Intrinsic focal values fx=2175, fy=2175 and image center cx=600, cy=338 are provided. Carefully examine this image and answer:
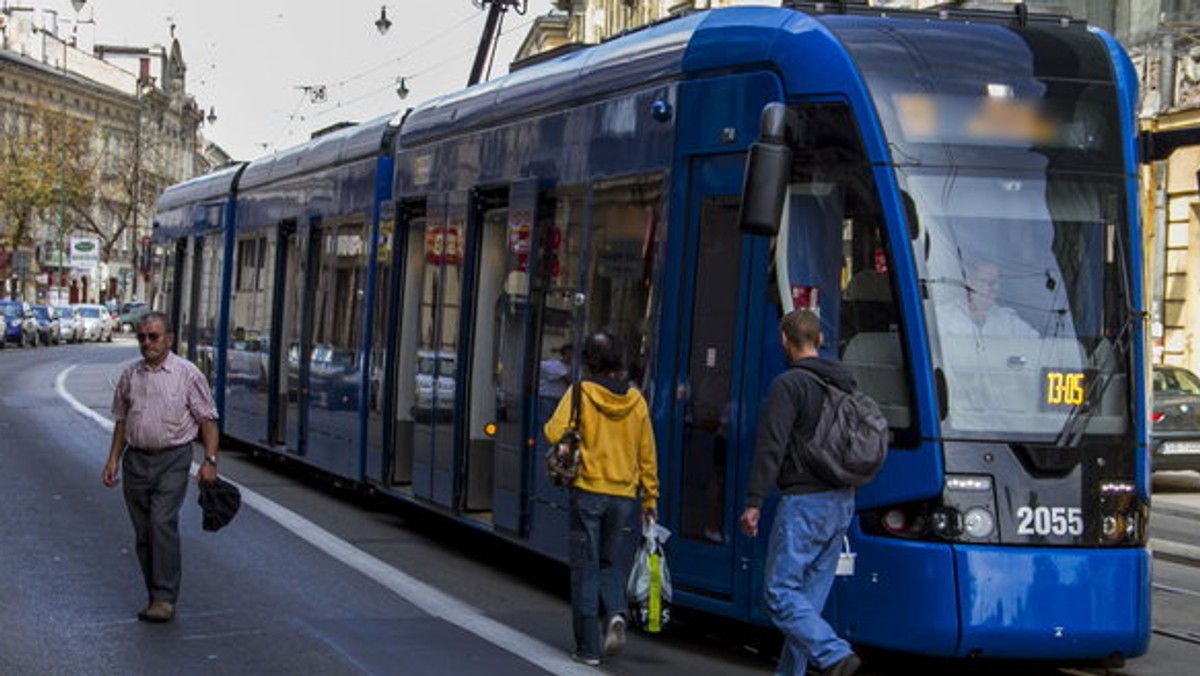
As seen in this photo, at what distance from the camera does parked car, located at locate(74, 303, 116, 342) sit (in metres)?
92.3

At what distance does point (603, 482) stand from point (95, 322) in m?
86.3

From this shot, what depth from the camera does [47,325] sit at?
8362 cm

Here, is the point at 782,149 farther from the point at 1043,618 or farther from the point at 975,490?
the point at 1043,618

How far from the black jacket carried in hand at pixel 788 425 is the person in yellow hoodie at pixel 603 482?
47.9 inches

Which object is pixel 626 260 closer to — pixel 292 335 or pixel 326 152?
pixel 326 152

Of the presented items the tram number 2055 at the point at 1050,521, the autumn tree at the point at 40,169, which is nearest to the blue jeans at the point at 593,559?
the tram number 2055 at the point at 1050,521

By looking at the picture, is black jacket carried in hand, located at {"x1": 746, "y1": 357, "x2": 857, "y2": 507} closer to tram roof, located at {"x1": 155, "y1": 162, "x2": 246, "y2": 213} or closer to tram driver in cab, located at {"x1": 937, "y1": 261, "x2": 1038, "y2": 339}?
tram driver in cab, located at {"x1": 937, "y1": 261, "x2": 1038, "y2": 339}

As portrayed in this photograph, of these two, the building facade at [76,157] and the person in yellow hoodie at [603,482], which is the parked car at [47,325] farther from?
the person in yellow hoodie at [603,482]

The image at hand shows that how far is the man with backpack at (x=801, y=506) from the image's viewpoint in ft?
29.2

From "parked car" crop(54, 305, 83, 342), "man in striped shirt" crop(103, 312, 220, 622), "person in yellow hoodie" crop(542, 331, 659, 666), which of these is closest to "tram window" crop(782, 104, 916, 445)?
"person in yellow hoodie" crop(542, 331, 659, 666)

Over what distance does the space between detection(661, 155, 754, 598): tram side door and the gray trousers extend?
256cm

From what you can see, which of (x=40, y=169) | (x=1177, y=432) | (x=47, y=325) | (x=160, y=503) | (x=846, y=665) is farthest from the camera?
(x=40, y=169)

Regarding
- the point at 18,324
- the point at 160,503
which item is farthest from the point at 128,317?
the point at 160,503

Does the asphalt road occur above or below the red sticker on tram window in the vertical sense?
below
